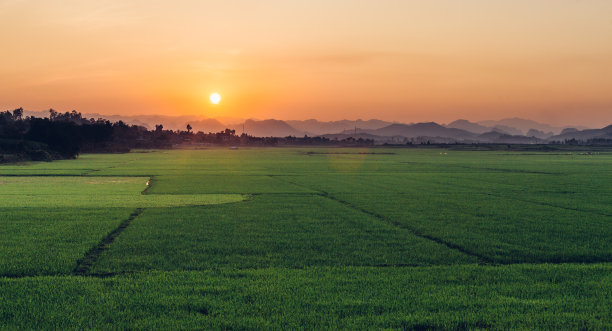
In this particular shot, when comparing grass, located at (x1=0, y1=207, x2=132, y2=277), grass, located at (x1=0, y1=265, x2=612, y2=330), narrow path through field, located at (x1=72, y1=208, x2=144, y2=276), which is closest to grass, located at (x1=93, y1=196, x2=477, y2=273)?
narrow path through field, located at (x1=72, y1=208, x2=144, y2=276)

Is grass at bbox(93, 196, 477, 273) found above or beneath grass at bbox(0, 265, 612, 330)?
beneath

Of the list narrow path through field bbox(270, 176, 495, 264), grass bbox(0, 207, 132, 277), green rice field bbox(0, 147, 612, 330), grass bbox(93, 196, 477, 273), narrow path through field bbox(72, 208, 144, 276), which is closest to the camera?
green rice field bbox(0, 147, 612, 330)

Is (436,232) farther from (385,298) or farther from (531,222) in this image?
(385,298)

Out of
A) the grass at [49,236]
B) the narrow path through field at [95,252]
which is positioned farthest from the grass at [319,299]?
the grass at [49,236]

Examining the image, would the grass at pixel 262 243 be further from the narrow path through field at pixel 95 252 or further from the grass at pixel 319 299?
the grass at pixel 319 299

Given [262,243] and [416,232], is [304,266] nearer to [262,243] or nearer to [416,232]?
[262,243]

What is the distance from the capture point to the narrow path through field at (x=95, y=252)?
12580 mm

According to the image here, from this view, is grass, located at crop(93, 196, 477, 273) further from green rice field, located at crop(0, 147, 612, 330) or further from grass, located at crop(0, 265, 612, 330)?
grass, located at crop(0, 265, 612, 330)

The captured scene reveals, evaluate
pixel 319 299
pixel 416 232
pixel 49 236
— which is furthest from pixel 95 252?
pixel 416 232

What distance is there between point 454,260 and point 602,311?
4785 mm

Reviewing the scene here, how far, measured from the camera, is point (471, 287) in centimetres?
1088

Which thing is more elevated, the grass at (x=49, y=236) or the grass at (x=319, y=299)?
the grass at (x=319, y=299)

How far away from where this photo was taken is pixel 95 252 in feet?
48.5

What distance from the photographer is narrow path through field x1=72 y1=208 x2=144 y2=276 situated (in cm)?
1258
